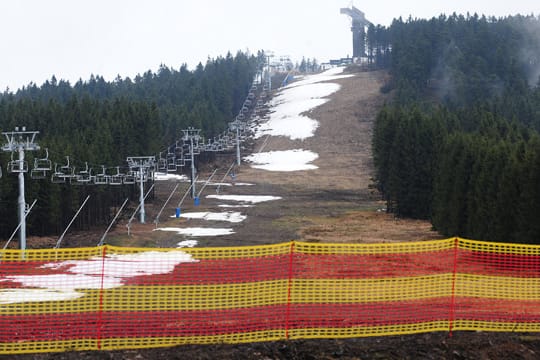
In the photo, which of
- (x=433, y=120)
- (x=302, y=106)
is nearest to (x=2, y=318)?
(x=433, y=120)

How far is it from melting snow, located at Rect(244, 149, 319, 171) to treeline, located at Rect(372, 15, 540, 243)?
19.6m

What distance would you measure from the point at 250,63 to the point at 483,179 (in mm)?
144511

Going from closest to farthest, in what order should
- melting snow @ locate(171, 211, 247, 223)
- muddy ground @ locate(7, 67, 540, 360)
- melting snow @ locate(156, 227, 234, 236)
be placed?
muddy ground @ locate(7, 67, 540, 360)
melting snow @ locate(156, 227, 234, 236)
melting snow @ locate(171, 211, 247, 223)

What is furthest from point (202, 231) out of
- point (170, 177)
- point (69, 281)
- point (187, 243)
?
point (170, 177)

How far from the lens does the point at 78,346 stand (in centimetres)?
1420

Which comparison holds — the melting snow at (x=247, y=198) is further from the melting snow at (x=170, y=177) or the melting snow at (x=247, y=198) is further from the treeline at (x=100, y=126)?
the melting snow at (x=170, y=177)

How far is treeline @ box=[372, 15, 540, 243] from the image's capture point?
41719mm

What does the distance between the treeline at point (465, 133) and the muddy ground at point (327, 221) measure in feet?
13.0

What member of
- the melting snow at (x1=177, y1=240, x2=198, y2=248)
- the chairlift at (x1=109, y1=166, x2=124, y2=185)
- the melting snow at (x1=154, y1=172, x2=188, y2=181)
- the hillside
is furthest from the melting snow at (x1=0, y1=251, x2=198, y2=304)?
the melting snow at (x1=154, y1=172, x2=188, y2=181)

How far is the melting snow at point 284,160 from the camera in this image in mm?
107188

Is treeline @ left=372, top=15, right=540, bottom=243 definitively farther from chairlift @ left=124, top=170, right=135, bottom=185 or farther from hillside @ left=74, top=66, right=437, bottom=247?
chairlift @ left=124, top=170, right=135, bottom=185

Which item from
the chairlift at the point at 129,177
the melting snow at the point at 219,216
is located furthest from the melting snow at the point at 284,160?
the chairlift at the point at 129,177

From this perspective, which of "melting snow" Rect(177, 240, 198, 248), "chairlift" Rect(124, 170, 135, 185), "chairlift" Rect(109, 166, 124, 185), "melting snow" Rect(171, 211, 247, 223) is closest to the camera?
"melting snow" Rect(177, 240, 198, 248)

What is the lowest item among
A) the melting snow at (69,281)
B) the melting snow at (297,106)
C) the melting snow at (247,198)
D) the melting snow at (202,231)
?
the melting snow at (202,231)
